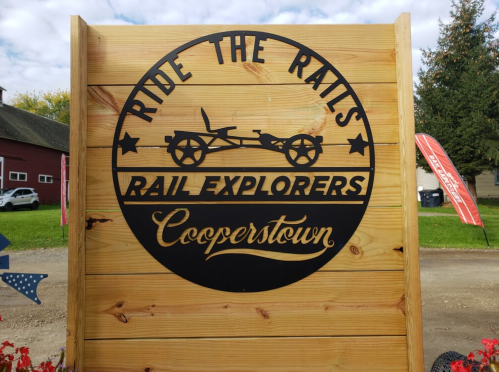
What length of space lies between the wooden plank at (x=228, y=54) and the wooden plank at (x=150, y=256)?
72cm

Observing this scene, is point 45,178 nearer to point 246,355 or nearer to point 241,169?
point 241,169

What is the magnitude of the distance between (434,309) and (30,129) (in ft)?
119

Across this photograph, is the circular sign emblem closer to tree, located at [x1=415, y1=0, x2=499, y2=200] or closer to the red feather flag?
the red feather flag

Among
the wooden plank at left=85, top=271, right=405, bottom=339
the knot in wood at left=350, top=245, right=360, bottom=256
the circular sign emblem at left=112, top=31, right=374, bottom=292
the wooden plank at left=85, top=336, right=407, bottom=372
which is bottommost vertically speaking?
the wooden plank at left=85, top=336, right=407, bottom=372

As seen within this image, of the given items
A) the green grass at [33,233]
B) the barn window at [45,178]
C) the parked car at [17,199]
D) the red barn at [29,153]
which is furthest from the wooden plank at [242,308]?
the barn window at [45,178]

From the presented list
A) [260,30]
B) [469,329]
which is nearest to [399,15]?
[260,30]

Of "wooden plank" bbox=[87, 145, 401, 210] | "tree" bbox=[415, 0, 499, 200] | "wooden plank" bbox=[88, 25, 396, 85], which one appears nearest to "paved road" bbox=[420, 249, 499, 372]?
"wooden plank" bbox=[87, 145, 401, 210]

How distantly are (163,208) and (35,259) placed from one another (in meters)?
7.54

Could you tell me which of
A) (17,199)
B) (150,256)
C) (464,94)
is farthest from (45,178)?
(150,256)

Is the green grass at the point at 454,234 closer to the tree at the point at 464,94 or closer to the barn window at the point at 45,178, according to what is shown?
the tree at the point at 464,94

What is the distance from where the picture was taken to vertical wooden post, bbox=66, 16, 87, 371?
1.92 metres

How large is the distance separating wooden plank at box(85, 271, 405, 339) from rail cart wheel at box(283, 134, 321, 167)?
22.9 inches

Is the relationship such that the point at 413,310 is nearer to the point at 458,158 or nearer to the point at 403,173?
the point at 403,173

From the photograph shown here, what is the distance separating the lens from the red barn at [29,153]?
28.8 meters
